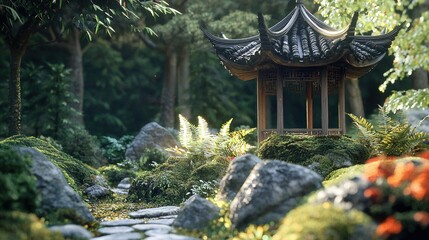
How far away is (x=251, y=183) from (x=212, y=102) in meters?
16.9

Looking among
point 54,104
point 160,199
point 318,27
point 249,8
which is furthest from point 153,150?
point 249,8

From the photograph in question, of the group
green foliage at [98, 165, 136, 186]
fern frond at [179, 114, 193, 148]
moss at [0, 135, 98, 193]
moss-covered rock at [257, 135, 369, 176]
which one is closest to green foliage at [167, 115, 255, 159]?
fern frond at [179, 114, 193, 148]

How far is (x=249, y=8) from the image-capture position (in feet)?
80.2

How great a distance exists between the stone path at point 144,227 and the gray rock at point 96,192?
2.27m

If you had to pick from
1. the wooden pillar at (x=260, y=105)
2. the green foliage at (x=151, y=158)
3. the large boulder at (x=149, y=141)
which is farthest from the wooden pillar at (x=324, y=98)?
the large boulder at (x=149, y=141)

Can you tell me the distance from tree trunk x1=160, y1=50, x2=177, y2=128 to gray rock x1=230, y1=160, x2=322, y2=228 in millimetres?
17609

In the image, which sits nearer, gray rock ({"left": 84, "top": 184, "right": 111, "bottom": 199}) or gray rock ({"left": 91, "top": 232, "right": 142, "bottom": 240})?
gray rock ({"left": 91, "top": 232, "right": 142, "bottom": 240})

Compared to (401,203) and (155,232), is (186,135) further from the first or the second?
(401,203)

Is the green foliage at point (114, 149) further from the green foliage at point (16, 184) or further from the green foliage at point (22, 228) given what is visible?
the green foliage at point (22, 228)

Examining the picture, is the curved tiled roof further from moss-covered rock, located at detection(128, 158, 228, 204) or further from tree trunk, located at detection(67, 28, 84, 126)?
tree trunk, located at detection(67, 28, 84, 126)

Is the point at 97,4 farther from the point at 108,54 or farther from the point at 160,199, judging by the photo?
the point at 108,54

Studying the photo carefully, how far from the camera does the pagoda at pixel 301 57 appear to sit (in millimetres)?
9734

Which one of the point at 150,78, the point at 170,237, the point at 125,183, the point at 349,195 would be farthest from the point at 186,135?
the point at 150,78

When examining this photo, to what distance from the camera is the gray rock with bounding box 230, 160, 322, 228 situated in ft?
19.6
